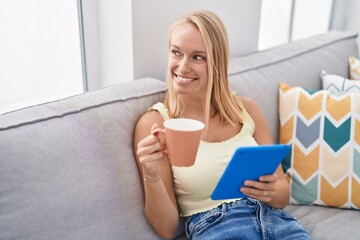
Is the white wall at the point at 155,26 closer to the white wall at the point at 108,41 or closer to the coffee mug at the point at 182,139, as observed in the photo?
the white wall at the point at 108,41

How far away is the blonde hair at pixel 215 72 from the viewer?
3.72 ft

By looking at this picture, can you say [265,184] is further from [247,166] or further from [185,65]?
[185,65]

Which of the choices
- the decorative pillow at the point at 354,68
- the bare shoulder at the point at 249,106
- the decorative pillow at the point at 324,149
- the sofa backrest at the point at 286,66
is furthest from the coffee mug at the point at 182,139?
the decorative pillow at the point at 354,68

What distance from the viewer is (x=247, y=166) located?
3.04ft

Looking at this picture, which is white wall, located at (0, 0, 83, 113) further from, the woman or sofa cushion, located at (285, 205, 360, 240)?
sofa cushion, located at (285, 205, 360, 240)

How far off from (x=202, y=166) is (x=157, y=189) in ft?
0.58

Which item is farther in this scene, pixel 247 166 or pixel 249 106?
pixel 249 106

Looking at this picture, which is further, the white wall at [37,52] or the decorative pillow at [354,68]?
the decorative pillow at [354,68]

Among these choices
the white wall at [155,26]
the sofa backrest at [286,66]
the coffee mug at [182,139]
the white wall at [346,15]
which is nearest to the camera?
the coffee mug at [182,139]

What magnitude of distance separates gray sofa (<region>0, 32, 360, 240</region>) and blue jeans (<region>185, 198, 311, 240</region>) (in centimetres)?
13

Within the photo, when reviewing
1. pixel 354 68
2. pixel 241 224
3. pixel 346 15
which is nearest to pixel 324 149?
pixel 241 224

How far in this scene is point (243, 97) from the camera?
1.40 m

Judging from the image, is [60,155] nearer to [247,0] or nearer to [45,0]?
[45,0]

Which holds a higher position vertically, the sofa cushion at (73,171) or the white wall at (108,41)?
the white wall at (108,41)
